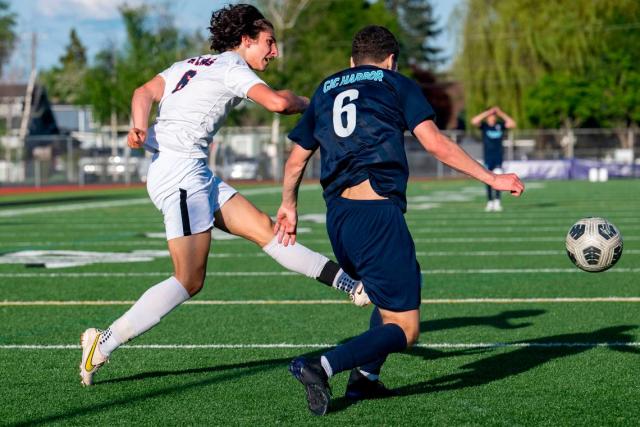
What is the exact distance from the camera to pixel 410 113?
474 cm

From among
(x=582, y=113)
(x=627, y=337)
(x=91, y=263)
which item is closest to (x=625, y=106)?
(x=582, y=113)

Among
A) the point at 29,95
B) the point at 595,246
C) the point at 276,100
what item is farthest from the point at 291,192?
the point at 29,95

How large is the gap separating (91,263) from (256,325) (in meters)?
4.69

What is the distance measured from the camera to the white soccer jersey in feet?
18.1

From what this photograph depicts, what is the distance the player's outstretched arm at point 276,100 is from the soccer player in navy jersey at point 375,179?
9.8 inches

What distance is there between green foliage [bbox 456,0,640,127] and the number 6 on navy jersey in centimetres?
4671

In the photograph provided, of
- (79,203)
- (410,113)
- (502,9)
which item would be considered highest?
(502,9)

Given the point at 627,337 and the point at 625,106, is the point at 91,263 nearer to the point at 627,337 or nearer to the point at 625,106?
the point at 627,337

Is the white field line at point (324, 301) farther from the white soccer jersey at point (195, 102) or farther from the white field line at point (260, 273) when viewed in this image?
the white soccer jersey at point (195, 102)

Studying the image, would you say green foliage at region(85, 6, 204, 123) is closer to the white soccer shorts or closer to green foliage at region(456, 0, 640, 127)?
green foliage at region(456, 0, 640, 127)

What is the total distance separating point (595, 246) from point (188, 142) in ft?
7.42

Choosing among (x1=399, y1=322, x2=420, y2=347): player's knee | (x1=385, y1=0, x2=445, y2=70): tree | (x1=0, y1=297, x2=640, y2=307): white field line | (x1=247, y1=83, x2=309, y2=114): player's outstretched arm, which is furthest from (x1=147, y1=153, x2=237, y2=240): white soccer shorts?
Result: (x1=385, y1=0, x2=445, y2=70): tree

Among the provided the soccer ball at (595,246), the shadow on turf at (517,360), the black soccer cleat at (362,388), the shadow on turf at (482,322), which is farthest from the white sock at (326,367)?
the shadow on turf at (482,322)

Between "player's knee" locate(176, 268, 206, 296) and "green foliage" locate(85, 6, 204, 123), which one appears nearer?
"player's knee" locate(176, 268, 206, 296)
